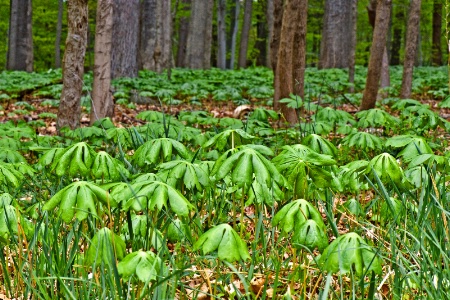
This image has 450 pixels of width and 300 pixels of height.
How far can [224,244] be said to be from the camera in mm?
1549

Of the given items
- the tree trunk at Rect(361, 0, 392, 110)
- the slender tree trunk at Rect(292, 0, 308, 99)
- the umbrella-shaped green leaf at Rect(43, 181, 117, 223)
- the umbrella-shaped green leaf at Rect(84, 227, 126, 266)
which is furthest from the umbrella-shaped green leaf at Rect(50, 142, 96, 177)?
the tree trunk at Rect(361, 0, 392, 110)

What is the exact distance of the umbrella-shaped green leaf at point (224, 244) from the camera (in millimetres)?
1539

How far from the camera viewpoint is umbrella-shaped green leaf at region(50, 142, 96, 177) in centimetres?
217

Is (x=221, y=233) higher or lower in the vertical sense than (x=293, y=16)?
lower

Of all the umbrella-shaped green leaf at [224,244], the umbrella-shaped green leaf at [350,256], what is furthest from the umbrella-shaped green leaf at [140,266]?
the umbrella-shaped green leaf at [350,256]

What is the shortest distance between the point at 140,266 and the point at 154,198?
0.23 metres

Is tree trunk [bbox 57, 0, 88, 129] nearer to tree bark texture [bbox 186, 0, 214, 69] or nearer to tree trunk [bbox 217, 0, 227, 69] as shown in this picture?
tree bark texture [bbox 186, 0, 214, 69]

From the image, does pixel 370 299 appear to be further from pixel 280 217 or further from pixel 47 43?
pixel 47 43

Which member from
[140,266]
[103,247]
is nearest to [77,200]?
[103,247]

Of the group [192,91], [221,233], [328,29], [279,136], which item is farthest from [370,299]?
[328,29]

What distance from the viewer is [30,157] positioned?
5.75 m

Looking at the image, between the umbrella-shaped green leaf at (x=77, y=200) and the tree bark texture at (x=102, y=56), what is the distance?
4.04 metres

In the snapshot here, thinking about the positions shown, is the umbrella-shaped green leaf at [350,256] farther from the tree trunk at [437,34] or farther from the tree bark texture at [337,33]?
the tree trunk at [437,34]

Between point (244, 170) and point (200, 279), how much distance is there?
862mm
